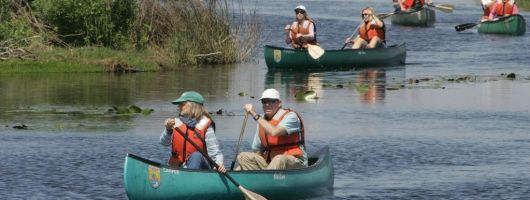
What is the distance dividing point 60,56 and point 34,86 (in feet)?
10.4

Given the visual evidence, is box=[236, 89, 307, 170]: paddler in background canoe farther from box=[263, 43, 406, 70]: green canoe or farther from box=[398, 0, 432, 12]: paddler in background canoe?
box=[398, 0, 432, 12]: paddler in background canoe

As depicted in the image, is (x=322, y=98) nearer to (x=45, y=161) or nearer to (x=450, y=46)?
(x=45, y=161)

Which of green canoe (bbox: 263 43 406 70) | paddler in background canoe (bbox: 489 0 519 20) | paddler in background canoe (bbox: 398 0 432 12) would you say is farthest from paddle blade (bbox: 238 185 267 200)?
paddler in background canoe (bbox: 398 0 432 12)

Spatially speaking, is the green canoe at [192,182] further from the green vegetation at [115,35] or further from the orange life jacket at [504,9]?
the orange life jacket at [504,9]

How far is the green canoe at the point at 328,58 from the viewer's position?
41125 millimetres

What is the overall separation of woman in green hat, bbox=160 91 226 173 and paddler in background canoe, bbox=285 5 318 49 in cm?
2180

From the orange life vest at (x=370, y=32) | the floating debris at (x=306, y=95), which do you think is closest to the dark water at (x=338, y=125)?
the floating debris at (x=306, y=95)

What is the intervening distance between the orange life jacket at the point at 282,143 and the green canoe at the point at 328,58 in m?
21.7

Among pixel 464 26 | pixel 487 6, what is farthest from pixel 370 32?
pixel 487 6

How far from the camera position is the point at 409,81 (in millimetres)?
38406

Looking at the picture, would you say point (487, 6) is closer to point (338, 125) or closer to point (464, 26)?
point (464, 26)

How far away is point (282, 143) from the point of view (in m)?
19.1

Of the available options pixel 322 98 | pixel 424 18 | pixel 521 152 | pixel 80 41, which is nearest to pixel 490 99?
pixel 322 98

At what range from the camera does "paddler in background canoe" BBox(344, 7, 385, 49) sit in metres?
42.3
